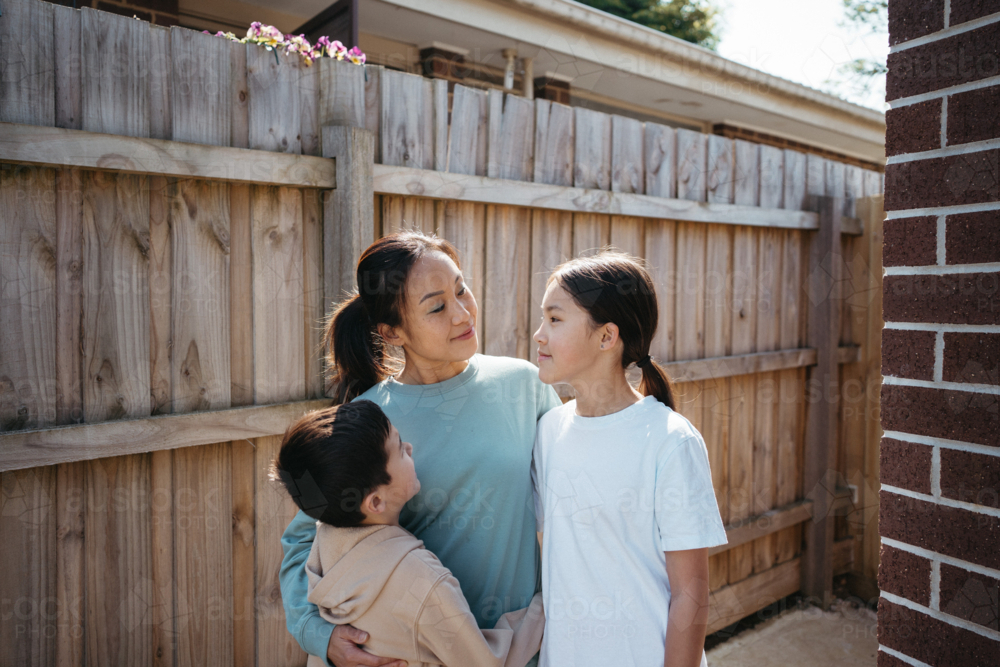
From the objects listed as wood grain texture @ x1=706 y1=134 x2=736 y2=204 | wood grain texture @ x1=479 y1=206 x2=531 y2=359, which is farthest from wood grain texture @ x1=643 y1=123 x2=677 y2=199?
wood grain texture @ x1=479 y1=206 x2=531 y2=359

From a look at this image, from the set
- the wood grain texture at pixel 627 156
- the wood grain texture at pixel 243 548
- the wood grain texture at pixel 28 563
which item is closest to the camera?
the wood grain texture at pixel 28 563

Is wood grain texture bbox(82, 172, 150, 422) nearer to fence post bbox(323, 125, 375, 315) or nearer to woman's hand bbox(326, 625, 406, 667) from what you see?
fence post bbox(323, 125, 375, 315)

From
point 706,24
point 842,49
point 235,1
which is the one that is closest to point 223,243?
point 842,49

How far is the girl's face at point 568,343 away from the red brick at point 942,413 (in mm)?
654

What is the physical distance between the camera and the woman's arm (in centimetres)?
133

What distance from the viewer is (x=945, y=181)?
4.61 ft

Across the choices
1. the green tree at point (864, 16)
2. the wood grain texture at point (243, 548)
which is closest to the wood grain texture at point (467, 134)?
the wood grain texture at point (243, 548)

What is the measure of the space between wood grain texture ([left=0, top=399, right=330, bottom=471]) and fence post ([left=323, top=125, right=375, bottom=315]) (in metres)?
0.41

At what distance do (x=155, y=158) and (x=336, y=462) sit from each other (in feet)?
3.91

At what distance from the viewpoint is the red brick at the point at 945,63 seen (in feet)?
4.38

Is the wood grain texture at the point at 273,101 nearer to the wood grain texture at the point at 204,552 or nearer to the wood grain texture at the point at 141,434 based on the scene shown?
the wood grain texture at the point at 141,434

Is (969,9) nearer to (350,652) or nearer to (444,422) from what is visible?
(444,422)

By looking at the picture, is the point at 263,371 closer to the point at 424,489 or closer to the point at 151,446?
the point at 151,446

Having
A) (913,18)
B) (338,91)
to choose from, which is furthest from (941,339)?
(338,91)
